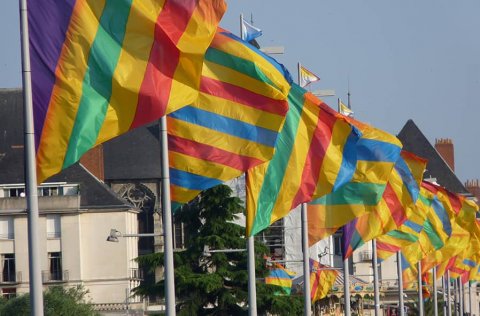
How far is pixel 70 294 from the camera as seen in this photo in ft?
236

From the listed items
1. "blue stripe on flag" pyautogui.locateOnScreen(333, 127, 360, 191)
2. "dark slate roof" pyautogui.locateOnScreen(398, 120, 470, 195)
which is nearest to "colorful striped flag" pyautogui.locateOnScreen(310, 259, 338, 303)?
"blue stripe on flag" pyautogui.locateOnScreen(333, 127, 360, 191)

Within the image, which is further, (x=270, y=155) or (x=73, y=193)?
(x=73, y=193)

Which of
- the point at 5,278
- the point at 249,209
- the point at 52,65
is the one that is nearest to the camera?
the point at 52,65

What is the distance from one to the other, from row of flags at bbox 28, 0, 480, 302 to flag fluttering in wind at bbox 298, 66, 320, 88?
0.04 meters

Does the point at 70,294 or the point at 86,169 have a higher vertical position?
the point at 86,169

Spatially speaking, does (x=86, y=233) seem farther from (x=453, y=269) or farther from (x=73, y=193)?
(x=453, y=269)

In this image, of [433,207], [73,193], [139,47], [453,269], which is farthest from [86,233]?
[139,47]

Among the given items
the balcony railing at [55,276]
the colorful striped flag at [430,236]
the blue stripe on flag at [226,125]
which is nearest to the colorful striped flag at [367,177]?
the blue stripe on flag at [226,125]

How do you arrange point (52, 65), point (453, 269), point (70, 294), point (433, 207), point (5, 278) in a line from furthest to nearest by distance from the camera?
point (5, 278) → point (453, 269) → point (70, 294) → point (433, 207) → point (52, 65)

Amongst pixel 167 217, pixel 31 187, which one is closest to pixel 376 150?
pixel 167 217

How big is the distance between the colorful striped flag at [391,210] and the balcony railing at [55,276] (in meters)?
49.5

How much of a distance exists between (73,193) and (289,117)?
67676 mm

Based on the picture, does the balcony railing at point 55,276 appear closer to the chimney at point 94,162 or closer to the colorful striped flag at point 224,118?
the chimney at point 94,162

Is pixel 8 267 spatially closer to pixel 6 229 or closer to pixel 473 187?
pixel 6 229
